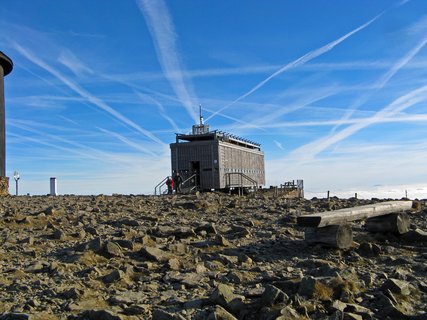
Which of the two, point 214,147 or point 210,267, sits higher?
point 214,147

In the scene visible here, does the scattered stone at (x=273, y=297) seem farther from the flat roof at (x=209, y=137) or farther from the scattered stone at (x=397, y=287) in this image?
the flat roof at (x=209, y=137)

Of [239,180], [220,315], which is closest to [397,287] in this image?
[220,315]

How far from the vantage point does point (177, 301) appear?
18.5 feet

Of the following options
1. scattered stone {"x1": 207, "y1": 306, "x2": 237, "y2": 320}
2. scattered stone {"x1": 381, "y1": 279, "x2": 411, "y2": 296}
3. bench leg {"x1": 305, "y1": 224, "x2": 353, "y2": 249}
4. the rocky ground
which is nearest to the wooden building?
the rocky ground

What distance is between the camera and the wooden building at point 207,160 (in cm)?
3528

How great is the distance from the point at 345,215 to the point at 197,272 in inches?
138

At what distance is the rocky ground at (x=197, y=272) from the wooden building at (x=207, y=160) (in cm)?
2357

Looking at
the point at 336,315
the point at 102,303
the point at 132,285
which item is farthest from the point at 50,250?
the point at 336,315

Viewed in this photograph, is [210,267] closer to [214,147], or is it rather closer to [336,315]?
[336,315]

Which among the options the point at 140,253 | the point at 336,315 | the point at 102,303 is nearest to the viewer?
the point at 336,315

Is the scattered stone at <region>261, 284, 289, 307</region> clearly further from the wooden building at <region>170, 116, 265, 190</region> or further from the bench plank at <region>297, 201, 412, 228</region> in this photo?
the wooden building at <region>170, 116, 265, 190</region>

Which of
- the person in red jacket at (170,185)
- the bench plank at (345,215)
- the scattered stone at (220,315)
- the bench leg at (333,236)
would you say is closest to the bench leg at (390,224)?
the bench plank at (345,215)

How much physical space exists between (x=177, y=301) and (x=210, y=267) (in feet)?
5.54

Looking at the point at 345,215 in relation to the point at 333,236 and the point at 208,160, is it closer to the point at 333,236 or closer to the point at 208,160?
the point at 333,236
